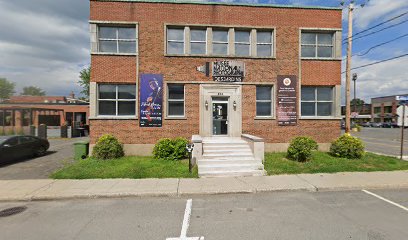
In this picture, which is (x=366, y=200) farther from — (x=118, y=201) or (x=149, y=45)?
(x=149, y=45)

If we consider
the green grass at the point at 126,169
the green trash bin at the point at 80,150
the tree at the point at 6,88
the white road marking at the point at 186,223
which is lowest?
the white road marking at the point at 186,223

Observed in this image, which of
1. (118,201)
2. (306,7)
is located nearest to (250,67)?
(306,7)

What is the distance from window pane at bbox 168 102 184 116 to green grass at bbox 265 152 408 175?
542cm

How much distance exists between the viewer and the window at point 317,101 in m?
13.3

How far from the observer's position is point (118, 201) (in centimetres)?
629

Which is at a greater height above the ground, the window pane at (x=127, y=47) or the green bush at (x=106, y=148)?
the window pane at (x=127, y=47)

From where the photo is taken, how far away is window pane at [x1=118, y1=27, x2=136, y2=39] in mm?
12422

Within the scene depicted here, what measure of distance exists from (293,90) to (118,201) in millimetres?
11061

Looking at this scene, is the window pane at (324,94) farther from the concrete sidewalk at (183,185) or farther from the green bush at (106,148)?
the green bush at (106,148)

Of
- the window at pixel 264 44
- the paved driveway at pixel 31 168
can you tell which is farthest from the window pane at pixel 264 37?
the paved driveway at pixel 31 168

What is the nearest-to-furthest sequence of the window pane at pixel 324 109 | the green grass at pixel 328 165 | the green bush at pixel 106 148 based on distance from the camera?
the green grass at pixel 328 165 → the green bush at pixel 106 148 → the window pane at pixel 324 109

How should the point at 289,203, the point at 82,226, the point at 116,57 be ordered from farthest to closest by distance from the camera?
1. the point at 116,57
2. the point at 289,203
3. the point at 82,226

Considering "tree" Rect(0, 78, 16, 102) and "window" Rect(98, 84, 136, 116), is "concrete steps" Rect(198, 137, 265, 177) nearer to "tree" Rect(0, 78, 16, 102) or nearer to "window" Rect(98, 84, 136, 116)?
"window" Rect(98, 84, 136, 116)

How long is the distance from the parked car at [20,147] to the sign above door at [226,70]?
11.2 meters
